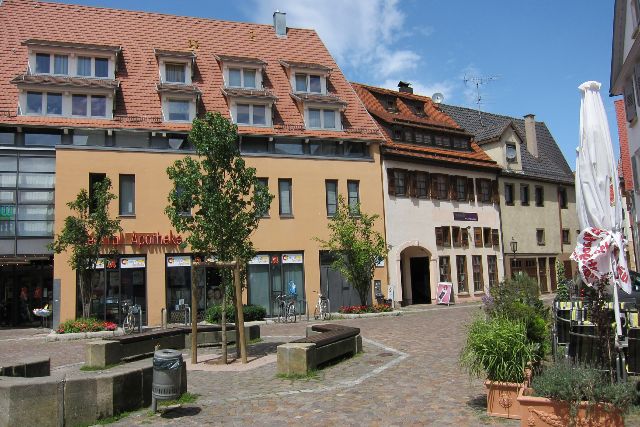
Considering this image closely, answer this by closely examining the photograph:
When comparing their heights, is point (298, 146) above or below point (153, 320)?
above

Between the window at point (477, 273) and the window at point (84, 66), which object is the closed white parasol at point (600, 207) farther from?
the window at point (477, 273)

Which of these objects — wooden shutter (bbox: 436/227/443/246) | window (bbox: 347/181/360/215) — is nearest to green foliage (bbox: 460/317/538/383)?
window (bbox: 347/181/360/215)

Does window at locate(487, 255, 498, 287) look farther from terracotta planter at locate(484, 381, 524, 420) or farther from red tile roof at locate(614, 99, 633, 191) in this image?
terracotta planter at locate(484, 381, 524, 420)

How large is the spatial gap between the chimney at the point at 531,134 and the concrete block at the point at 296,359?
3492cm

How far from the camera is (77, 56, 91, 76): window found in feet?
90.3

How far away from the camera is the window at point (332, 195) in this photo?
1184 inches

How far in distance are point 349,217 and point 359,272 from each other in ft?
10.4

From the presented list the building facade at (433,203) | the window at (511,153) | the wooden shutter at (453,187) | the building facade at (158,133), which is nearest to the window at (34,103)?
the building facade at (158,133)

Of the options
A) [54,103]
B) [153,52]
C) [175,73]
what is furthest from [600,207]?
[153,52]

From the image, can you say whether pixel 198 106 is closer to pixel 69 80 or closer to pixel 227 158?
pixel 69 80

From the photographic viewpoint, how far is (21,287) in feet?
90.0

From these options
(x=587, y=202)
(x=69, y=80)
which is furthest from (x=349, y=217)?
(x=587, y=202)

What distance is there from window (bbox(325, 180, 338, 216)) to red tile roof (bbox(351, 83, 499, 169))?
3.55 m

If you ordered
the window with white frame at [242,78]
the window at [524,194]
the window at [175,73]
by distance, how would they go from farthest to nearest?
1. the window at [524,194]
2. the window with white frame at [242,78]
3. the window at [175,73]
